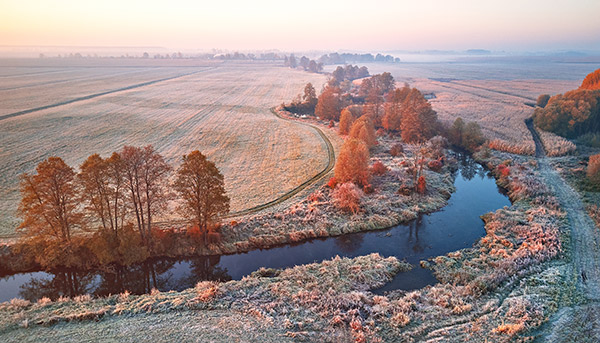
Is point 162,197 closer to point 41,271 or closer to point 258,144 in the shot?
point 41,271

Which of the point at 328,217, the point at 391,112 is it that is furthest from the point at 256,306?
the point at 391,112

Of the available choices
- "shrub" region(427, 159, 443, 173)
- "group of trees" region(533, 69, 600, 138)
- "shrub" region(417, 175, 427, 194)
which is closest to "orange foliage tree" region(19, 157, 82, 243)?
"shrub" region(417, 175, 427, 194)

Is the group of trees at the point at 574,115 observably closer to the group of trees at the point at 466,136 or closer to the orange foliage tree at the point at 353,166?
the group of trees at the point at 466,136

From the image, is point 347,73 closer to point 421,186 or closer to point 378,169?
point 378,169

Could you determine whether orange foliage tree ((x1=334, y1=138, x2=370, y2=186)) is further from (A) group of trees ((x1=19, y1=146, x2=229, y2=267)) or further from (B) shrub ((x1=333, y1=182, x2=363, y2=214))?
(A) group of trees ((x1=19, y1=146, x2=229, y2=267))

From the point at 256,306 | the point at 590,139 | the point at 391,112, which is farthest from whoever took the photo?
the point at 391,112
